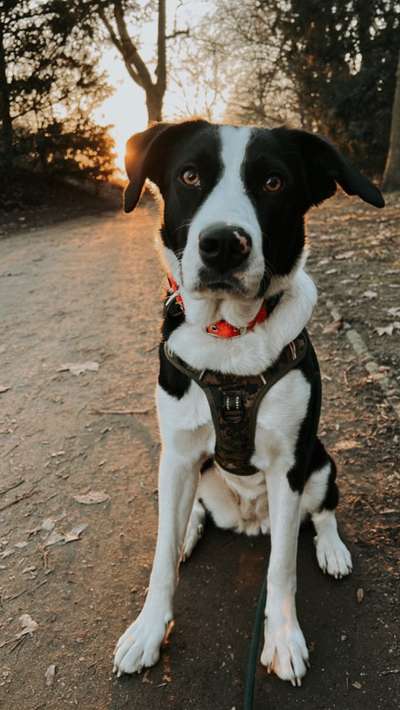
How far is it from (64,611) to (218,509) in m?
0.76

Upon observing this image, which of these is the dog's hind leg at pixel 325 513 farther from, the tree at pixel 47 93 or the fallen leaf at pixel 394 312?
the tree at pixel 47 93

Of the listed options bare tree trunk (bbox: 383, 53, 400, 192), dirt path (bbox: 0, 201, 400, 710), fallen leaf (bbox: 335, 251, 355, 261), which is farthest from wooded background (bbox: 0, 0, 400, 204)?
dirt path (bbox: 0, 201, 400, 710)

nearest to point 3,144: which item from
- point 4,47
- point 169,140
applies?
point 4,47

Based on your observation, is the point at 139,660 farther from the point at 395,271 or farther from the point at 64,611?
the point at 395,271

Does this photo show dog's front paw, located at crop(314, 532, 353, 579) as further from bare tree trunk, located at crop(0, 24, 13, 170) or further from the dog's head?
bare tree trunk, located at crop(0, 24, 13, 170)

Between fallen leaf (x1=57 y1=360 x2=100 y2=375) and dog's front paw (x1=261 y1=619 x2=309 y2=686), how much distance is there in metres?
2.68

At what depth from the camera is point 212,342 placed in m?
2.07

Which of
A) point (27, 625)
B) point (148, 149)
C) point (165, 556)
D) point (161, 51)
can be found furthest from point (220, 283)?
point (161, 51)

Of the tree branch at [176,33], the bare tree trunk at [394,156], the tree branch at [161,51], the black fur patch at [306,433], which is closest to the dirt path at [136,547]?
the black fur patch at [306,433]

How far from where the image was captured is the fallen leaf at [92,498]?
9.73 feet

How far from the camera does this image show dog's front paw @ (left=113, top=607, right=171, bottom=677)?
6.81 feet

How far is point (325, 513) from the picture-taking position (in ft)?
8.16

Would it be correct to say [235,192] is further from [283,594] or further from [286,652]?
[286,652]

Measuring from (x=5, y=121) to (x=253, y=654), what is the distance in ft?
40.0
